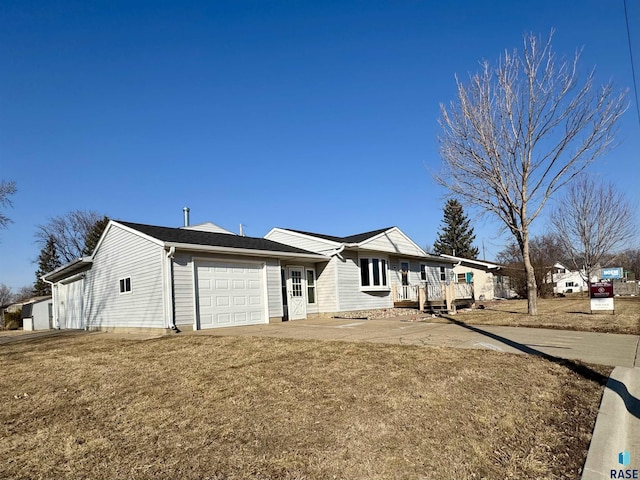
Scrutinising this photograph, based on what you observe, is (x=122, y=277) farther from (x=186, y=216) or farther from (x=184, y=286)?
(x=186, y=216)

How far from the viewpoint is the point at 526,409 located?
16.0ft

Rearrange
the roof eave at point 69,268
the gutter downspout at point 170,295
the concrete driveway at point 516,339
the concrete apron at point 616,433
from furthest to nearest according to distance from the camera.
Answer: the roof eave at point 69,268 < the gutter downspout at point 170,295 < the concrete driveway at point 516,339 < the concrete apron at point 616,433

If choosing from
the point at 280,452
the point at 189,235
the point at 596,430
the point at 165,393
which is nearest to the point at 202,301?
the point at 189,235

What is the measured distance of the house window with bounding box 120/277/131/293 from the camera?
1495 cm

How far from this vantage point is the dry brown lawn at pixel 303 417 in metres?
3.61

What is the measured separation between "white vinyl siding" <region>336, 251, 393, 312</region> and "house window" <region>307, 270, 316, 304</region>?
4.06ft

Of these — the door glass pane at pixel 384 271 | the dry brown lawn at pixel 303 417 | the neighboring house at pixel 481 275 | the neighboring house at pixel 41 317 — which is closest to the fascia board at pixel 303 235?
the door glass pane at pixel 384 271

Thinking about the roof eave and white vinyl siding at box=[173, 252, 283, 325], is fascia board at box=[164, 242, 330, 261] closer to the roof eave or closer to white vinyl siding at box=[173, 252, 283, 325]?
white vinyl siding at box=[173, 252, 283, 325]

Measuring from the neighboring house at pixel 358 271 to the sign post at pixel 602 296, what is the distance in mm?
6069

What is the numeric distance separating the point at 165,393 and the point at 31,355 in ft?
19.5

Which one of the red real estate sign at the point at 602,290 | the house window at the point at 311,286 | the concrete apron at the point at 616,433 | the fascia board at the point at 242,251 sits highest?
the fascia board at the point at 242,251

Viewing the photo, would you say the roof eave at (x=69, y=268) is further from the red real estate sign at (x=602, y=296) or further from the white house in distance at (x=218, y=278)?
the red real estate sign at (x=602, y=296)

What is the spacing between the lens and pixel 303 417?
182 inches

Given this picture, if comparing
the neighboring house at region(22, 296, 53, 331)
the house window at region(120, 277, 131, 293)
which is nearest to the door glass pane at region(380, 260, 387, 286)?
the house window at region(120, 277, 131, 293)
